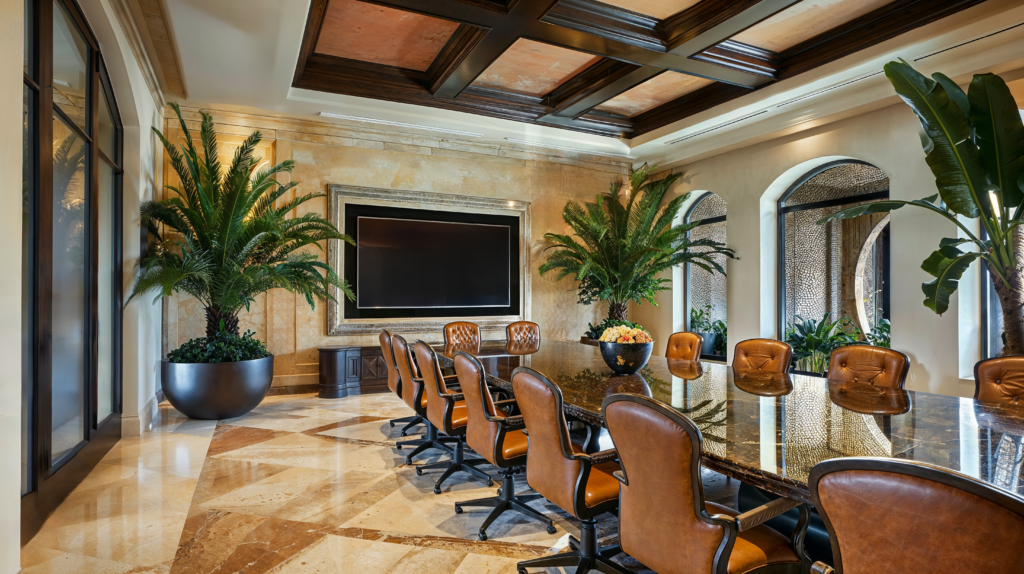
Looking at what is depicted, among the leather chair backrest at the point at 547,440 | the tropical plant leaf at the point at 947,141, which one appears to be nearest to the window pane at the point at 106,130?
the leather chair backrest at the point at 547,440

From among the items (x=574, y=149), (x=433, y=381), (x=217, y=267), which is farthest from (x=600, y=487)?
(x=574, y=149)

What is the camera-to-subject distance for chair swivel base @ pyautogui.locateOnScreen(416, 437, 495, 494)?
3469 mm

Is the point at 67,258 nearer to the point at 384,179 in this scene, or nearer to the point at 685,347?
the point at 384,179

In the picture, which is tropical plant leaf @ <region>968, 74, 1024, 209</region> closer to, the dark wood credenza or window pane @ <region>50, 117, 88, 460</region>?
the dark wood credenza

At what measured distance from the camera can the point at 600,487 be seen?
2.24 metres

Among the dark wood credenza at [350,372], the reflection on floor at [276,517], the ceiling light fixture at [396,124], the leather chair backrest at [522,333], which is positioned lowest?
the reflection on floor at [276,517]

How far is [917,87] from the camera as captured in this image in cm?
371

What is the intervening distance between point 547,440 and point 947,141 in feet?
11.7

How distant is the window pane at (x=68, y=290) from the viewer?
10.5ft

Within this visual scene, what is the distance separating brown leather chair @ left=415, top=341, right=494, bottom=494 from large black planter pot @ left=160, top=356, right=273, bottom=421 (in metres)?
2.36

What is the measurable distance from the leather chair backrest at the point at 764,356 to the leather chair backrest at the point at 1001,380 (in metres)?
1.00

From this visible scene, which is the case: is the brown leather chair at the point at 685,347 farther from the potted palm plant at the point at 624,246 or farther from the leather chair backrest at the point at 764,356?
the potted palm plant at the point at 624,246

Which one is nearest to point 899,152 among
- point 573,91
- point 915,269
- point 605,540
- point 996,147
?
point 915,269

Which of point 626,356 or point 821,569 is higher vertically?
point 626,356
